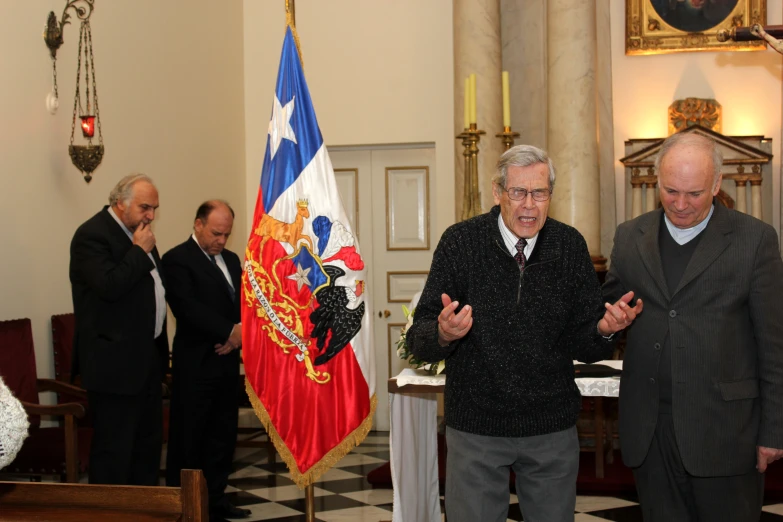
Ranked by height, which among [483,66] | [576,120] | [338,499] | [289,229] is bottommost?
[338,499]

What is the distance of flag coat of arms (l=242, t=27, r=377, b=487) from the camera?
4191 mm

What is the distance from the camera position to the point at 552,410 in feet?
8.41

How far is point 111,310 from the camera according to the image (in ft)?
13.5

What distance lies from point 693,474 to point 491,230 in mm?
1001

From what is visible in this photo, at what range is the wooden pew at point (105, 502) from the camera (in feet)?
5.63

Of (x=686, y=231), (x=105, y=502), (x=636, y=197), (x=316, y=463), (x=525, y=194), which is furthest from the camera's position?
(x=636, y=197)

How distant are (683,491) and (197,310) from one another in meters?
2.78

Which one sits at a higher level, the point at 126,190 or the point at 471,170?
the point at 471,170

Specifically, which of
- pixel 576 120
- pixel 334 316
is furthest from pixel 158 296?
pixel 576 120

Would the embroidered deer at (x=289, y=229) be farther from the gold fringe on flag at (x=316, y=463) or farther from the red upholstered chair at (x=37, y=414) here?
the red upholstered chair at (x=37, y=414)

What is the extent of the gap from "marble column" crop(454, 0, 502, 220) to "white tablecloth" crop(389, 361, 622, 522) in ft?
10.4

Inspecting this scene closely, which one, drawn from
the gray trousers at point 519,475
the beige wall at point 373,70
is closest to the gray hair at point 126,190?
the gray trousers at point 519,475

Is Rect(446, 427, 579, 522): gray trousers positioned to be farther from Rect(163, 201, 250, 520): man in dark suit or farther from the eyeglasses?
Rect(163, 201, 250, 520): man in dark suit

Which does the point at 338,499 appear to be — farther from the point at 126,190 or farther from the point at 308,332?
the point at 126,190
